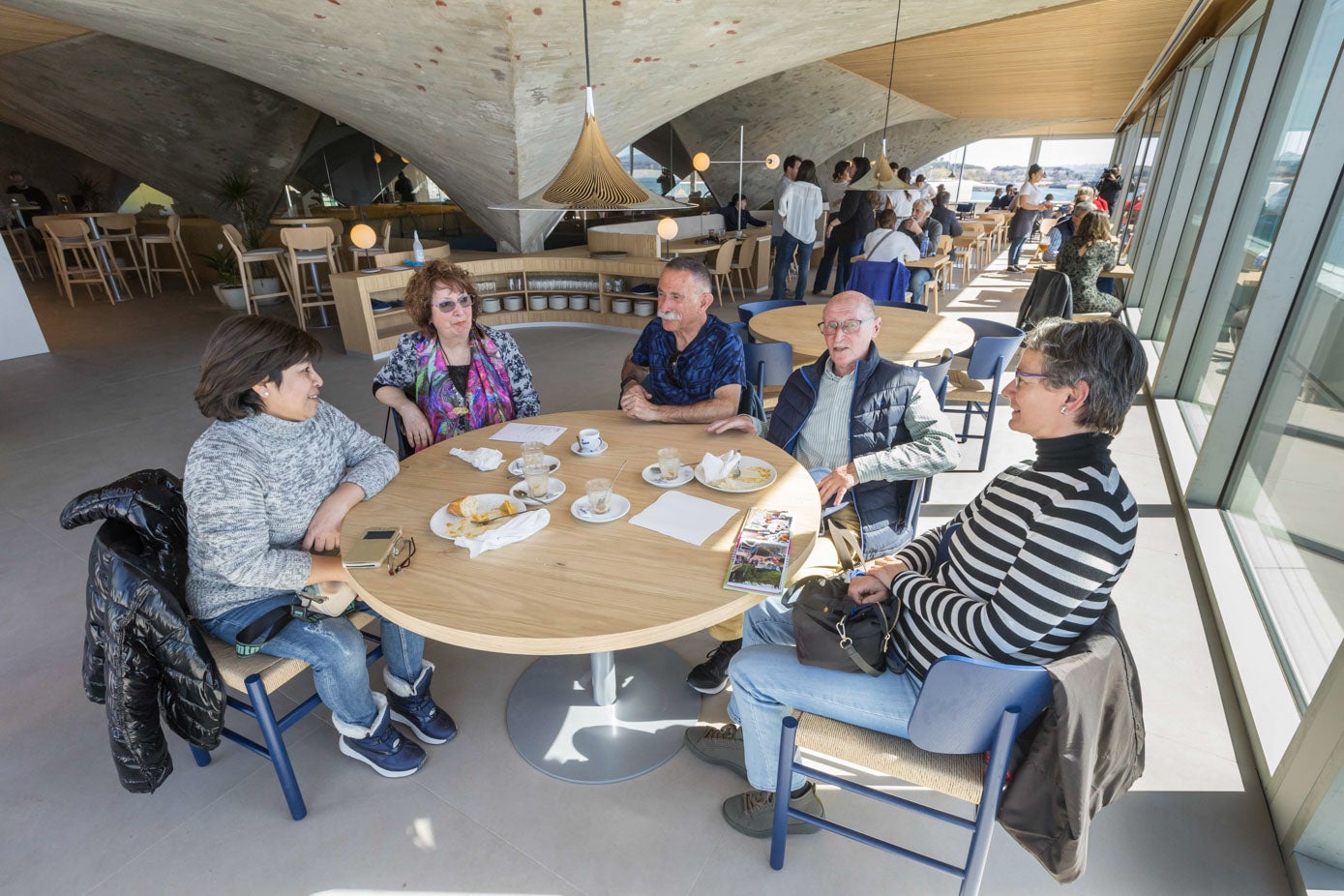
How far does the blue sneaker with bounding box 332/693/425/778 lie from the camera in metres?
1.86

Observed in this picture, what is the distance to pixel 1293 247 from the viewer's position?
2.76m

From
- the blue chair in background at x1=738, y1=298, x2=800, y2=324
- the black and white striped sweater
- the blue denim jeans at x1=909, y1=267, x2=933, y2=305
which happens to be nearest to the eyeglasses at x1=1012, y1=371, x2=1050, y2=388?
the black and white striped sweater

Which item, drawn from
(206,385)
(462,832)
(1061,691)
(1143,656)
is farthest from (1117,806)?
(206,385)

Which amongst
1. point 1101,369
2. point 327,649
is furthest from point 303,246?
point 1101,369

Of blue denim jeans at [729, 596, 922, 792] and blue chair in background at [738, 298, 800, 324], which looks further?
blue chair in background at [738, 298, 800, 324]

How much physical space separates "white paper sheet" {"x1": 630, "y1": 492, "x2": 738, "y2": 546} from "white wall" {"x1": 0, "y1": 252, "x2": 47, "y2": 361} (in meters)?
7.41

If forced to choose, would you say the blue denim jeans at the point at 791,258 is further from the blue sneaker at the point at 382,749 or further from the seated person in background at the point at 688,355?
the blue sneaker at the point at 382,749

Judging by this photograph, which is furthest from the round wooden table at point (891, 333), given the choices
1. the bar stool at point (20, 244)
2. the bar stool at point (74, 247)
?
the bar stool at point (20, 244)

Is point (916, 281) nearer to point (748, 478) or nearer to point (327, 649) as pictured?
point (748, 478)

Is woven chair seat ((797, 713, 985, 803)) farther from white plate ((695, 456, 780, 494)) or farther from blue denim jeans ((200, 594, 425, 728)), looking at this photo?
blue denim jeans ((200, 594, 425, 728))

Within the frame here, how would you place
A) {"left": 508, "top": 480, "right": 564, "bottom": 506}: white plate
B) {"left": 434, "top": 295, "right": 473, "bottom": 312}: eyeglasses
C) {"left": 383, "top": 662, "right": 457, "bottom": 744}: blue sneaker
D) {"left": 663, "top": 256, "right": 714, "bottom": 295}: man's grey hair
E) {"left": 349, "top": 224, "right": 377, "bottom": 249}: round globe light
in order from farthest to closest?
{"left": 349, "top": 224, "right": 377, "bottom": 249}: round globe light < {"left": 663, "top": 256, "right": 714, "bottom": 295}: man's grey hair < {"left": 434, "top": 295, "right": 473, "bottom": 312}: eyeglasses < {"left": 383, "top": 662, "right": 457, "bottom": 744}: blue sneaker < {"left": 508, "top": 480, "right": 564, "bottom": 506}: white plate

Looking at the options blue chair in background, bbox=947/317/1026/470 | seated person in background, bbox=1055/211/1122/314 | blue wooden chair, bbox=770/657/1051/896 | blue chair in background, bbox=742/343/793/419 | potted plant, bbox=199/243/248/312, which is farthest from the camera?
potted plant, bbox=199/243/248/312

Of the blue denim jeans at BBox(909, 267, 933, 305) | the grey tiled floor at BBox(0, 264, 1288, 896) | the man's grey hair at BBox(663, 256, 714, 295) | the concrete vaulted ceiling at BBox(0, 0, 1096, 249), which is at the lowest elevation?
the grey tiled floor at BBox(0, 264, 1288, 896)

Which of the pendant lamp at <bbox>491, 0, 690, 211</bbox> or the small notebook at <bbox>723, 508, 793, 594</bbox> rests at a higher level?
the pendant lamp at <bbox>491, 0, 690, 211</bbox>
